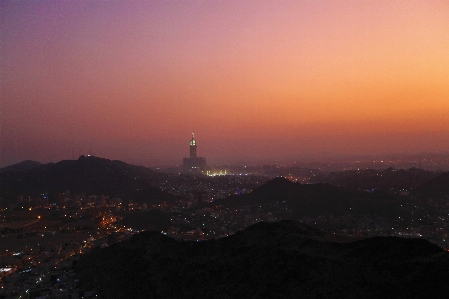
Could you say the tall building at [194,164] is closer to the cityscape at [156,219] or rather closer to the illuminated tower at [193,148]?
the illuminated tower at [193,148]

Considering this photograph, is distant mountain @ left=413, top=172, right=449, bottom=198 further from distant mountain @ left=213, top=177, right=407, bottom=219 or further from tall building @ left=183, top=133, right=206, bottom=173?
tall building @ left=183, top=133, right=206, bottom=173

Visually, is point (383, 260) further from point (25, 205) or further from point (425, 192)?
point (25, 205)

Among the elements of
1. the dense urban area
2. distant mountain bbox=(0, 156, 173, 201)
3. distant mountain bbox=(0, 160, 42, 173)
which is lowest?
the dense urban area

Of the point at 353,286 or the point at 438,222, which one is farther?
the point at 438,222

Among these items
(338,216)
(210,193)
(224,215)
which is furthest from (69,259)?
(210,193)

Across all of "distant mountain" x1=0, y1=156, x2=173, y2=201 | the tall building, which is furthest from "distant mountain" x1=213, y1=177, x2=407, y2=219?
the tall building
